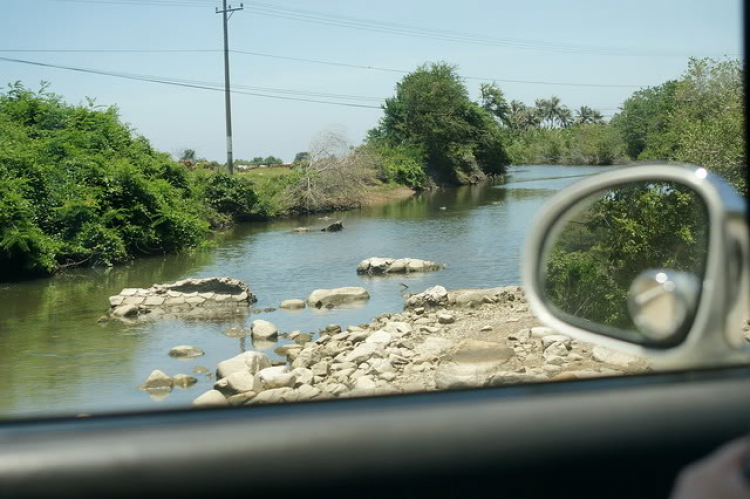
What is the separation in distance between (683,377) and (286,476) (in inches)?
26.3

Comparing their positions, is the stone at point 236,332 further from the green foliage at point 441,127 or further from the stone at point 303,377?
the green foliage at point 441,127

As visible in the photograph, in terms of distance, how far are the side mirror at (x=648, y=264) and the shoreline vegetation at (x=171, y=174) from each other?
2202 millimetres

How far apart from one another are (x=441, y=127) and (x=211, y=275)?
2728 centimetres

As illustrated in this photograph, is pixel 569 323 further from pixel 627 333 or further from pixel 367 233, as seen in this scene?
pixel 367 233

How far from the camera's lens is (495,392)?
4.59ft

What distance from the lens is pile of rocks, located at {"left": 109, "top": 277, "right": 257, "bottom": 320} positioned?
12.8 meters

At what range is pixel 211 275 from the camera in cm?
1622

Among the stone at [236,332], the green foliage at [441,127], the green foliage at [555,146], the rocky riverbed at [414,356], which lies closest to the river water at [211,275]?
the stone at [236,332]

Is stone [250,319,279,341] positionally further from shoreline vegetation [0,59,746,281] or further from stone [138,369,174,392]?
shoreline vegetation [0,59,746,281]

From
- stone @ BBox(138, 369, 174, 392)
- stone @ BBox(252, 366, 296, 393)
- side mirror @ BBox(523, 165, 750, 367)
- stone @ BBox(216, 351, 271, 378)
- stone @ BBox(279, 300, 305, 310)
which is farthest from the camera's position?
stone @ BBox(279, 300, 305, 310)

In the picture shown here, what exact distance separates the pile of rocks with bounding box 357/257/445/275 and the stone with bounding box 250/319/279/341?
16.8 ft

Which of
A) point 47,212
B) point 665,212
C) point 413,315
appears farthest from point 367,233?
point 665,212

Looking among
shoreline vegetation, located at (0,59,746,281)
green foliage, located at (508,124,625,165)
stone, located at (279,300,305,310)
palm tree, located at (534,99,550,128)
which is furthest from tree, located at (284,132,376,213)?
palm tree, located at (534,99,550,128)

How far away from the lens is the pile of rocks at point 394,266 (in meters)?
15.9
